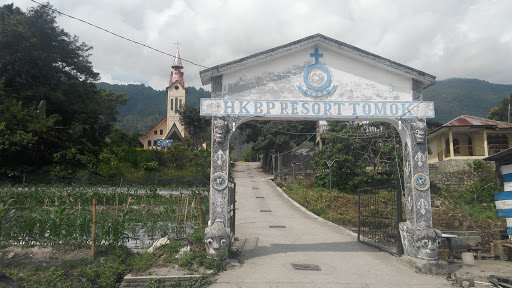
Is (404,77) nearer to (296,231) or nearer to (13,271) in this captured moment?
(296,231)

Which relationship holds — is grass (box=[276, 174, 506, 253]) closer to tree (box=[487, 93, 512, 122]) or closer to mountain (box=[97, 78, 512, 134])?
tree (box=[487, 93, 512, 122])

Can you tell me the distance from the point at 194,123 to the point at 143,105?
340 ft

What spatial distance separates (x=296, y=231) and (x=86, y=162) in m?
18.5

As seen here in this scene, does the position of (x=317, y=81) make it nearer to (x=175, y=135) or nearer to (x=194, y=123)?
(x=194, y=123)

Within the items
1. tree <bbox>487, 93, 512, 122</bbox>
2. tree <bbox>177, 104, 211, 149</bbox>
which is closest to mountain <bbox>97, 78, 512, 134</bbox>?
tree <bbox>177, 104, 211, 149</bbox>

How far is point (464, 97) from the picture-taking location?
132000 mm

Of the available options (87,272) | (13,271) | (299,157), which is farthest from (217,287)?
(299,157)

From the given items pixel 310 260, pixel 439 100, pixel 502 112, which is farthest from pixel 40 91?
pixel 439 100

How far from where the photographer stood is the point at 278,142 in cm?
3406

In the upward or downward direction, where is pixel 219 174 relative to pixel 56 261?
upward

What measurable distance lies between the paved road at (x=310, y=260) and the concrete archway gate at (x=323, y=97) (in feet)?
3.70

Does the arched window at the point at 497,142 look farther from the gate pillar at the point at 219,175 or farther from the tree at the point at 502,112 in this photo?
the gate pillar at the point at 219,175

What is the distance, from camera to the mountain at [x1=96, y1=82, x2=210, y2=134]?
102 m

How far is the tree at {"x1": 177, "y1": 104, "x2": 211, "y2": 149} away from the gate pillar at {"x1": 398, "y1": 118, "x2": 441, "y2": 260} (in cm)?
3353
